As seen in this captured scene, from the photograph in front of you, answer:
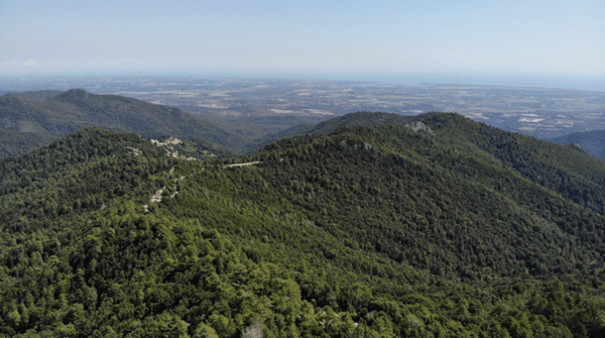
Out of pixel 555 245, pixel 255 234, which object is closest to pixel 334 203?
pixel 255 234

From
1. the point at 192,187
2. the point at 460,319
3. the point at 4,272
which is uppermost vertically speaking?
the point at 192,187

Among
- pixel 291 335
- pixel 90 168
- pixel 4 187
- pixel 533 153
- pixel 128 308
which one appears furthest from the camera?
pixel 533 153

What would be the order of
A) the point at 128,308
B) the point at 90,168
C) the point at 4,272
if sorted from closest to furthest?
the point at 128,308
the point at 4,272
the point at 90,168

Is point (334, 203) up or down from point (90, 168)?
down

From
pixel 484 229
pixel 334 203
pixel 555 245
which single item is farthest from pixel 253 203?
pixel 555 245

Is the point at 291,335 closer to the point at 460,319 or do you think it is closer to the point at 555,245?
the point at 460,319

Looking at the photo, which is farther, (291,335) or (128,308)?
(128,308)
